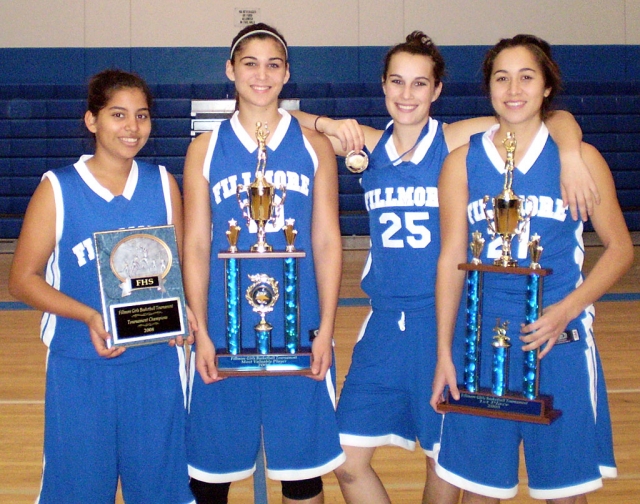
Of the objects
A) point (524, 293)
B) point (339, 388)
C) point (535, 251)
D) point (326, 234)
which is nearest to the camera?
point (535, 251)

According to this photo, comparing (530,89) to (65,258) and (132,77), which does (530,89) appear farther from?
(65,258)

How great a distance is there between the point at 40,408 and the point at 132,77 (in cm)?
226

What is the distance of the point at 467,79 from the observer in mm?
9703

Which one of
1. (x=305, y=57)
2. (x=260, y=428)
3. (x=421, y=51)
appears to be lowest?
(x=260, y=428)

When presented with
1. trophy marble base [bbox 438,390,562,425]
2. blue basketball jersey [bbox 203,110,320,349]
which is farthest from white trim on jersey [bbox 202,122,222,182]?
trophy marble base [bbox 438,390,562,425]

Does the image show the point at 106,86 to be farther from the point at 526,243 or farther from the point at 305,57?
the point at 305,57

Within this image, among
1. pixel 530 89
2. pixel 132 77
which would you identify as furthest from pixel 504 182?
pixel 132 77

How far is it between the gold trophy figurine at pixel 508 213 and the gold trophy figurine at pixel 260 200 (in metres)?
0.55

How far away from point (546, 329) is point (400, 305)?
470mm

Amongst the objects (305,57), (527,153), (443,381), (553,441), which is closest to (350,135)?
(527,153)

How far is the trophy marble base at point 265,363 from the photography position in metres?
2.04

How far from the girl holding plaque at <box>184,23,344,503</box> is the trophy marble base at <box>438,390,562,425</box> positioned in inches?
14.5

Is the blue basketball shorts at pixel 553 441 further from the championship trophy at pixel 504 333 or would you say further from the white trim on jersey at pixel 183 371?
the white trim on jersey at pixel 183 371

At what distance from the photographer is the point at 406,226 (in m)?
2.25
